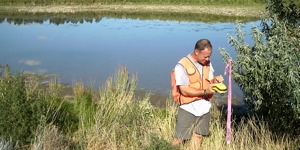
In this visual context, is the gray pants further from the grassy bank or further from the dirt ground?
the dirt ground


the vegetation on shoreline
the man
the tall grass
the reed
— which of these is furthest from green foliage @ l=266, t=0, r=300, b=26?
the tall grass

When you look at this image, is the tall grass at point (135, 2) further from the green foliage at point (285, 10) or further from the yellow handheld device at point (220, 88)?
the yellow handheld device at point (220, 88)

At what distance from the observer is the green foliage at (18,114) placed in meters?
6.07

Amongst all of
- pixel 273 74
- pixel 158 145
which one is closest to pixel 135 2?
pixel 273 74

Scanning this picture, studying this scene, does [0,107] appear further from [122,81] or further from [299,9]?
[299,9]

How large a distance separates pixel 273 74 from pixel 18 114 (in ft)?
10.4

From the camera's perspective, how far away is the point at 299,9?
670 cm

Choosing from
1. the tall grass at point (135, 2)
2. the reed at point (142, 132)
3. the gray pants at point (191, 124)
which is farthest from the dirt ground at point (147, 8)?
the gray pants at point (191, 124)

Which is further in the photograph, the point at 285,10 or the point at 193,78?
the point at 285,10

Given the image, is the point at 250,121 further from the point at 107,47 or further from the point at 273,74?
the point at 107,47

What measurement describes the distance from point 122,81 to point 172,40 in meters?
11.5

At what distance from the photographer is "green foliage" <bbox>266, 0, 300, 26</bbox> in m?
6.73

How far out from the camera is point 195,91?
17.8 ft

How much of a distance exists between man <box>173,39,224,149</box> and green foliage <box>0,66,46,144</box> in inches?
73.4
